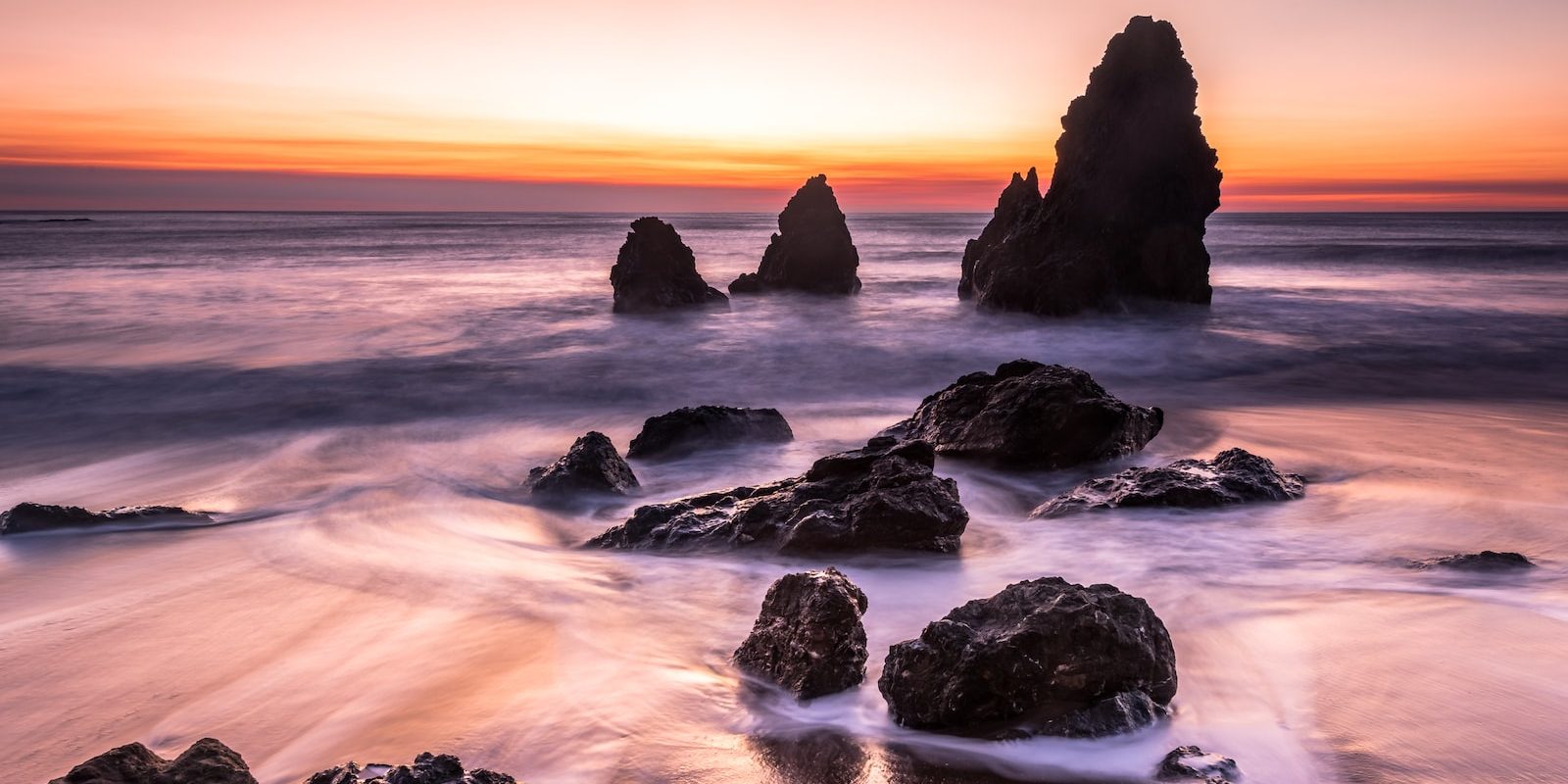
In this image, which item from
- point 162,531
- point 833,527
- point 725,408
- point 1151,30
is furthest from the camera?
point 1151,30

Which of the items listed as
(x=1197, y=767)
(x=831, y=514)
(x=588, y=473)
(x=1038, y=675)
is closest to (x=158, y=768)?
(x=1038, y=675)

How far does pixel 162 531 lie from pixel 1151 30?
67.8 feet

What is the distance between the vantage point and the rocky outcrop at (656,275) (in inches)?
904

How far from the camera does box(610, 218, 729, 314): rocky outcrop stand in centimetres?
2297

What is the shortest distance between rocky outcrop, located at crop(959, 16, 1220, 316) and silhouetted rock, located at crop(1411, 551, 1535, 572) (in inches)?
564

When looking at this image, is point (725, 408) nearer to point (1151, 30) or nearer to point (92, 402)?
point (92, 402)

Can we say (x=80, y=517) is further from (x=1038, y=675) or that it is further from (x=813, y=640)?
(x=1038, y=675)

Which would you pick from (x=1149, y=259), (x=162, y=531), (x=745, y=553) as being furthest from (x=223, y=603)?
(x=1149, y=259)

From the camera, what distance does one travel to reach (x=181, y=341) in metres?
18.6

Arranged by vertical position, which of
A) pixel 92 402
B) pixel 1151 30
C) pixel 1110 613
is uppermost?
pixel 1151 30

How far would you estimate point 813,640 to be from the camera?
165 inches

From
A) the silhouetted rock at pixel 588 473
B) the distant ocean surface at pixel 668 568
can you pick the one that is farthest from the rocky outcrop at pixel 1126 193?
the silhouetted rock at pixel 588 473

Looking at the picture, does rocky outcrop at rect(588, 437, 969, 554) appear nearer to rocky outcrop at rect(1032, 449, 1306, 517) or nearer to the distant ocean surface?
the distant ocean surface

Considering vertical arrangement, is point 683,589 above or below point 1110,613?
below
